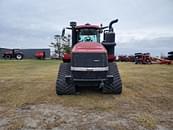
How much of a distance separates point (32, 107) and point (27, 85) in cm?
372

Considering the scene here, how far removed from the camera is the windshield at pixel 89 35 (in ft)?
38.0

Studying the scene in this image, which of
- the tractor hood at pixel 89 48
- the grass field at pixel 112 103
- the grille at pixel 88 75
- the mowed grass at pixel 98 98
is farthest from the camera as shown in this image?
the tractor hood at pixel 89 48

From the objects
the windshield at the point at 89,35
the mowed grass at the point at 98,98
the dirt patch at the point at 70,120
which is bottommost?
the dirt patch at the point at 70,120

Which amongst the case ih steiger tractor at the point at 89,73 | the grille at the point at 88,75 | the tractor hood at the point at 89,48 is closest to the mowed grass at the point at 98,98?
the case ih steiger tractor at the point at 89,73

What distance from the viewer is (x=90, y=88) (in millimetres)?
11414

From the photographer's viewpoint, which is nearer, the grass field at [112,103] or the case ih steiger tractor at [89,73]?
the grass field at [112,103]

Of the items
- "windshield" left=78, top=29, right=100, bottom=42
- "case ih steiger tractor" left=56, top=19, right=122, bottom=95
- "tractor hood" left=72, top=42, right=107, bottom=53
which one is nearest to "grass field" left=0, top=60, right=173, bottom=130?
"case ih steiger tractor" left=56, top=19, right=122, bottom=95

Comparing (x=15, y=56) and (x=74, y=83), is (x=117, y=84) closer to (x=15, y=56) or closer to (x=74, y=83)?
(x=74, y=83)

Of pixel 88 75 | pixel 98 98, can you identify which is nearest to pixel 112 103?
pixel 98 98

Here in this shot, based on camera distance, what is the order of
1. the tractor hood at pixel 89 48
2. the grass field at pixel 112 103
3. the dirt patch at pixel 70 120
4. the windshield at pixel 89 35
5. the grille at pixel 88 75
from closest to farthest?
the dirt patch at pixel 70 120 < the grass field at pixel 112 103 < the grille at pixel 88 75 < the tractor hood at pixel 89 48 < the windshield at pixel 89 35

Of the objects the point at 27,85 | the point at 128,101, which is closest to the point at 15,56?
the point at 27,85

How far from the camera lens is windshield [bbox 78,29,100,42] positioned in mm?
11594

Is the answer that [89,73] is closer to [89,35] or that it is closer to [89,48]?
[89,48]

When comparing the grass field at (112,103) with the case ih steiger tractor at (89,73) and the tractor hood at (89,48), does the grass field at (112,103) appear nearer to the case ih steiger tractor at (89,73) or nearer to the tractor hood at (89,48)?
the case ih steiger tractor at (89,73)
